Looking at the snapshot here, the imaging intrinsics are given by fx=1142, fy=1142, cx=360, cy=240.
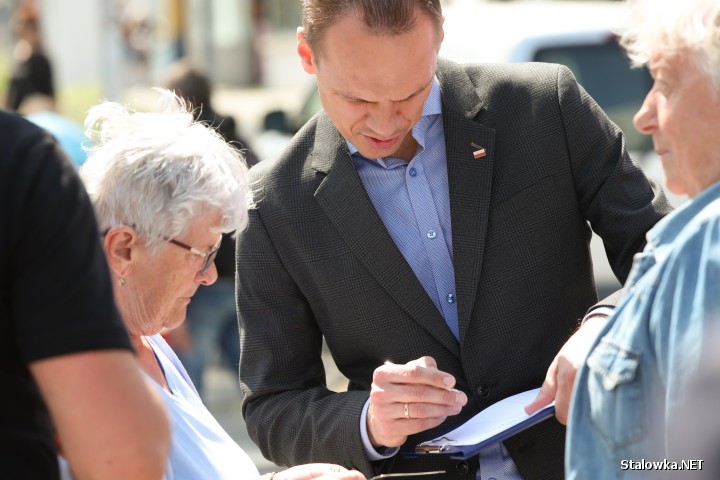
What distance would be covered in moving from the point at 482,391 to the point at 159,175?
2.88ft

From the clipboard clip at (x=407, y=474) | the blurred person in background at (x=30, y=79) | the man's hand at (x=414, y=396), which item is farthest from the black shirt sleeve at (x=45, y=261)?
the blurred person in background at (x=30, y=79)

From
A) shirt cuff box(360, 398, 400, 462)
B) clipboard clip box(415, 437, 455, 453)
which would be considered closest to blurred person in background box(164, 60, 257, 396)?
shirt cuff box(360, 398, 400, 462)

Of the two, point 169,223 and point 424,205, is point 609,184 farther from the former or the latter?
point 169,223

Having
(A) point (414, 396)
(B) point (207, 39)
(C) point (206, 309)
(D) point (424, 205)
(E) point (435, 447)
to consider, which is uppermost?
(D) point (424, 205)

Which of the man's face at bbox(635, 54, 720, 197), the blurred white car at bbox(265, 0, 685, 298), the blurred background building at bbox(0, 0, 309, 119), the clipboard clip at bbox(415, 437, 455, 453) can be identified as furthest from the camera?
the blurred background building at bbox(0, 0, 309, 119)

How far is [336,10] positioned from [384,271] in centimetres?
61

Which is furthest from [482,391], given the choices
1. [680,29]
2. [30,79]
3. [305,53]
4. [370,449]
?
[30,79]

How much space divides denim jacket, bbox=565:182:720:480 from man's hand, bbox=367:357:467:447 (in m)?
0.51

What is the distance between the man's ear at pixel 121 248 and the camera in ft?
7.76

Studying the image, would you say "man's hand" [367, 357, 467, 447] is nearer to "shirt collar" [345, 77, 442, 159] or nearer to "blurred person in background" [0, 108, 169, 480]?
"shirt collar" [345, 77, 442, 159]

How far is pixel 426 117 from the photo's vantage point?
2752 millimetres

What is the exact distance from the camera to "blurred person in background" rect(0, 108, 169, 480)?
1546 mm

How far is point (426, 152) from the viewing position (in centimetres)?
274

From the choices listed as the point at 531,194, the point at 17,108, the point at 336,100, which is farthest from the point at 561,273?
the point at 17,108
